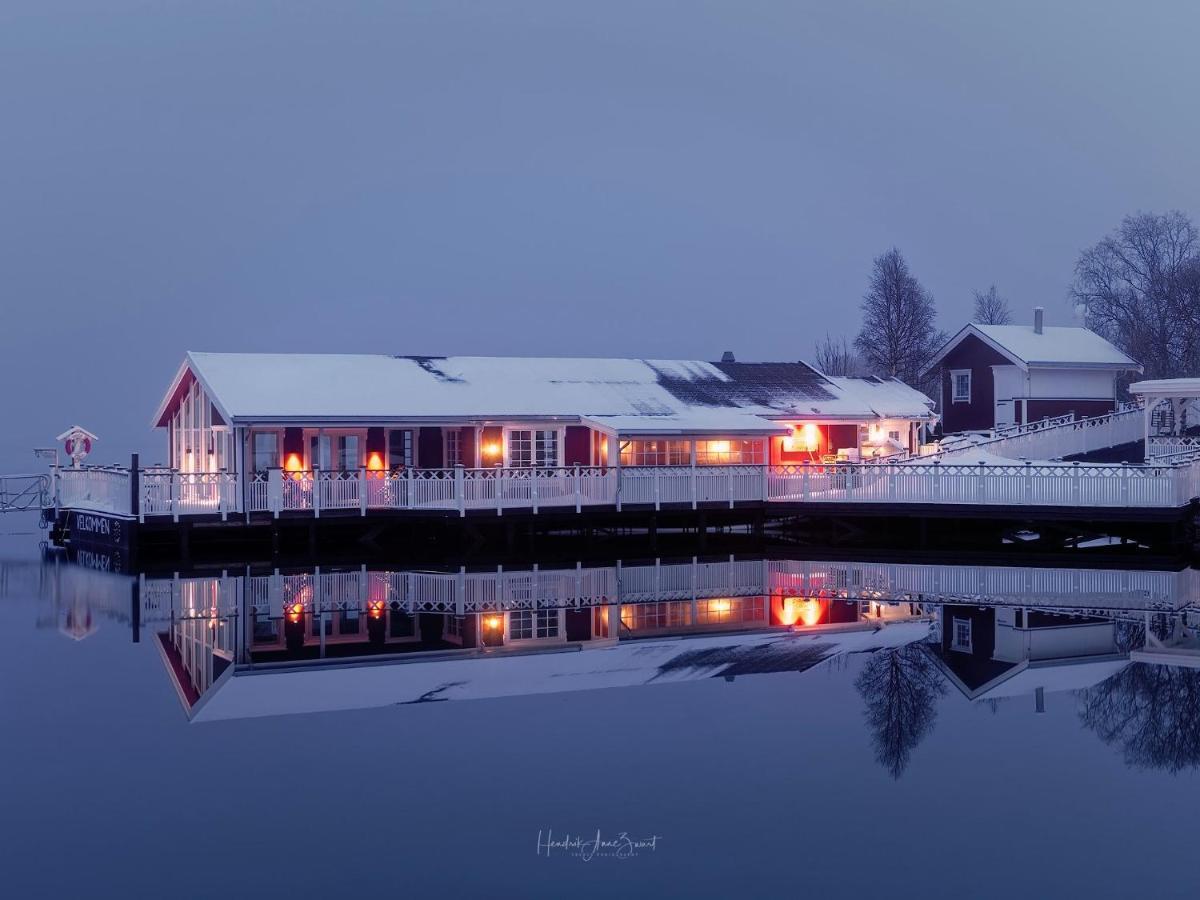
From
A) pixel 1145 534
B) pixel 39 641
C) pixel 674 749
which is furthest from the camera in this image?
pixel 1145 534

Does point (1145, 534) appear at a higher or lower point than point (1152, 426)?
lower

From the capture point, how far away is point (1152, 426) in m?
44.8

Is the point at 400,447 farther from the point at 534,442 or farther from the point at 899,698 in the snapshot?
the point at 899,698

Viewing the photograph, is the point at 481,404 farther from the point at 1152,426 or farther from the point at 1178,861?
the point at 1178,861

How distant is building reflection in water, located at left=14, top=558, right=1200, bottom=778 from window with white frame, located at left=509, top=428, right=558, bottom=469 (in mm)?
7940

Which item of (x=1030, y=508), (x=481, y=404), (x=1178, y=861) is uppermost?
(x=481, y=404)

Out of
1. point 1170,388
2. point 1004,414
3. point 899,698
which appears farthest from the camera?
point 1004,414

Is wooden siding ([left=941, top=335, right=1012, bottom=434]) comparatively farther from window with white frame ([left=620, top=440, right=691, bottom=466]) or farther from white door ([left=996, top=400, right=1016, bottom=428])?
window with white frame ([left=620, top=440, right=691, bottom=466])

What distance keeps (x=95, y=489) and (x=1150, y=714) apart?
28.9 m

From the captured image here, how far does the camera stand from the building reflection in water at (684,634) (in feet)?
56.7

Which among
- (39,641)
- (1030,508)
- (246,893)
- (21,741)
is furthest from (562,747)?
(1030,508)

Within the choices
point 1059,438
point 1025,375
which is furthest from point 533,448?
point 1025,375

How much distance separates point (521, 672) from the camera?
1898 cm

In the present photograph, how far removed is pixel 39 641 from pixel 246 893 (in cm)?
1325
